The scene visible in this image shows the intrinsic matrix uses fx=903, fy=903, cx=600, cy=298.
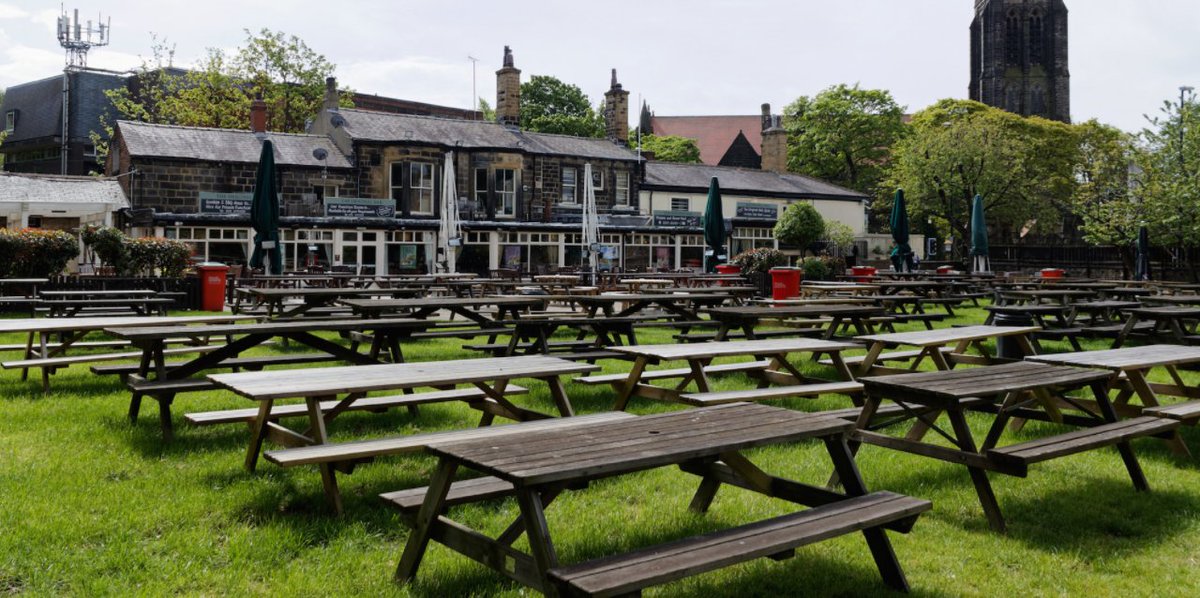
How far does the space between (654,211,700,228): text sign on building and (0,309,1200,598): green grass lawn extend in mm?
31192

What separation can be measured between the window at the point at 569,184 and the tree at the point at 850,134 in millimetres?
25176

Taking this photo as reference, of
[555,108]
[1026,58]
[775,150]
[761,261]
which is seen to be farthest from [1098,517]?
[1026,58]

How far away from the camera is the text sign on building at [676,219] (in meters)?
37.1

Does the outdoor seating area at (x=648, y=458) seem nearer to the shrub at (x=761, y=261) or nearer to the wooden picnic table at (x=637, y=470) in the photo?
the wooden picnic table at (x=637, y=470)

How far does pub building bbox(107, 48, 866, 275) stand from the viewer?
2864 centimetres

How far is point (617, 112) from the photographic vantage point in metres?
41.2

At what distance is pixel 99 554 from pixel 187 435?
7.83 feet

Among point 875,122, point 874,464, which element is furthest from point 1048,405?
point 875,122

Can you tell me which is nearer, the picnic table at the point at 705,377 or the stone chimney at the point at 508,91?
the picnic table at the point at 705,377

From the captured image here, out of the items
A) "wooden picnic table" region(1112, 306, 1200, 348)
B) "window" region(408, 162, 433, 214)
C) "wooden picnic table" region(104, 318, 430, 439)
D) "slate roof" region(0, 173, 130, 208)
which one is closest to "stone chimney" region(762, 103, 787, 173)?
"window" region(408, 162, 433, 214)

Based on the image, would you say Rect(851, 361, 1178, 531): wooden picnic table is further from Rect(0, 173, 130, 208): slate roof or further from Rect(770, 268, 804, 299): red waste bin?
Rect(0, 173, 130, 208): slate roof

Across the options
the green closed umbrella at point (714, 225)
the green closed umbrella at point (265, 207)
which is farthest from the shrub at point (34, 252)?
the green closed umbrella at point (714, 225)

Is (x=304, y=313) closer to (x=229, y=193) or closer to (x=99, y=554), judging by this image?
(x=99, y=554)

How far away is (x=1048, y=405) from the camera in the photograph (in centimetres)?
576
